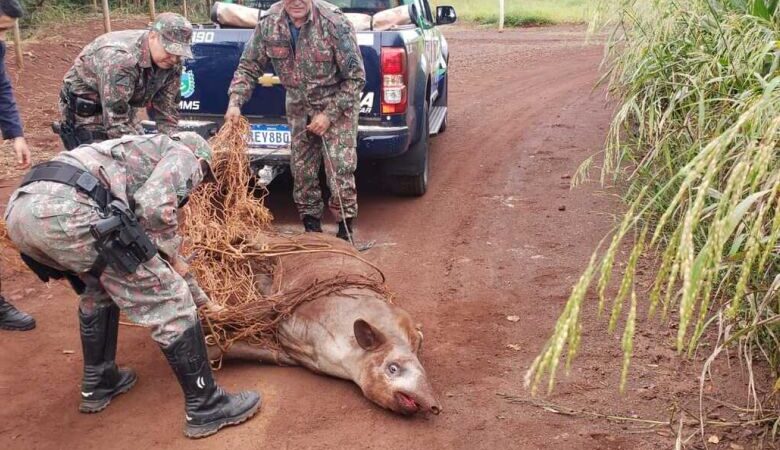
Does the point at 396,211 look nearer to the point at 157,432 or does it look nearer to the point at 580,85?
the point at 157,432

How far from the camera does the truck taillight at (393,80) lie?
599 centimetres

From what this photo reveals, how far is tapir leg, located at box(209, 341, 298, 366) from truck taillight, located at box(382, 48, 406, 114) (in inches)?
98.8

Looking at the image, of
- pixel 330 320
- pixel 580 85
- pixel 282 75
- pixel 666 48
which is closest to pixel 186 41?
pixel 282 75

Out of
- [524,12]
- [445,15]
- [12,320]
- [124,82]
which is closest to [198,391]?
[12,320]

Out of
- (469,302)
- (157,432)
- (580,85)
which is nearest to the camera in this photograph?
(157,432)

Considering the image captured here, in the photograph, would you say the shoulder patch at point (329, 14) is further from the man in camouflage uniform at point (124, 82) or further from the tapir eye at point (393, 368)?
the tapir eye at point (393, 368)

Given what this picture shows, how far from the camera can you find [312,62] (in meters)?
5.60

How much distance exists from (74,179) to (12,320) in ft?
6.04

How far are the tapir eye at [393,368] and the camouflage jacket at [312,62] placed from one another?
238cm

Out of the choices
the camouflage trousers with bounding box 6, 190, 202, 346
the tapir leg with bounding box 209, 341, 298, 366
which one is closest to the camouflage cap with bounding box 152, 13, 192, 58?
the camouflage trousers with bounding box 6, 190, 202, 346

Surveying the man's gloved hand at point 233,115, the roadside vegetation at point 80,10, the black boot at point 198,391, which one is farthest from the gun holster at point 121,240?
the roadside vegetation at point 80,10

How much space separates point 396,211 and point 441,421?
11.2ft

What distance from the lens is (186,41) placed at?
14.9 ft

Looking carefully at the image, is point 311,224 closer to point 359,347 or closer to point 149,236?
point 359,347
